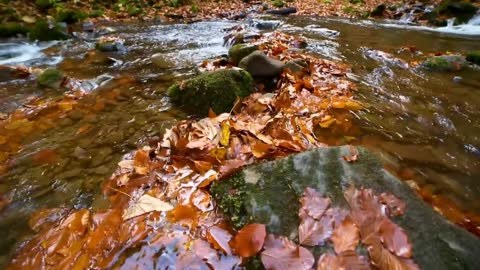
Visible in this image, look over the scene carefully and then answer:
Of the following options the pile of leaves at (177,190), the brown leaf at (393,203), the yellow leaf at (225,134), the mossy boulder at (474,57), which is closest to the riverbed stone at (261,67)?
the pile of leaves at (177,190)

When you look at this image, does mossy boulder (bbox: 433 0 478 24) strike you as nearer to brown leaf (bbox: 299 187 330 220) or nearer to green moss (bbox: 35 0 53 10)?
brown leaf (bbox: 299 187 330 220)

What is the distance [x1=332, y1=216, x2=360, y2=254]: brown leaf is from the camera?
5.80 feet

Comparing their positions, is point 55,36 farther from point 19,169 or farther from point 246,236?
point 246,236

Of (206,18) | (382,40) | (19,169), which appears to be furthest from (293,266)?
(206,18)

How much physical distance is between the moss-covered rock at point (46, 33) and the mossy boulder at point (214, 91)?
5.53m

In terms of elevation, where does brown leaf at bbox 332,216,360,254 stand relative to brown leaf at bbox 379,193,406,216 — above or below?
below

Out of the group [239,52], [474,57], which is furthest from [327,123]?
[474,57]

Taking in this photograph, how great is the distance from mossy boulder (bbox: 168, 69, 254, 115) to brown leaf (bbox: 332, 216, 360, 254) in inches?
94.8

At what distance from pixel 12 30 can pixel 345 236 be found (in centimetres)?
971

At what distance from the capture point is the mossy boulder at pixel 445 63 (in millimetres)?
5594

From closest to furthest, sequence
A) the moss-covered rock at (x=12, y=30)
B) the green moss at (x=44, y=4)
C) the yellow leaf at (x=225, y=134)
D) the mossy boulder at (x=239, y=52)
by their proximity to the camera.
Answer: the yellow leaf at (x=225, y=134) → the mossy boulder at (x=239, y=52) → the moss-covered rock at (x=12, y=30) → the green moss at (x=44, y=4)

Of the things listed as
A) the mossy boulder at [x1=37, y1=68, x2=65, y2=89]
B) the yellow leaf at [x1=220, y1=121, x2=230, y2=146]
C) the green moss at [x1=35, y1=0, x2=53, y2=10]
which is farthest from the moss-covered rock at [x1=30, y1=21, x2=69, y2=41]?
the yellow leaf at [x1=220, y1=121, x2=230, y2=146]

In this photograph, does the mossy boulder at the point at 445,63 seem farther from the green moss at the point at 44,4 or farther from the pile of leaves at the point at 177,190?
the green moss at the point at 44,4

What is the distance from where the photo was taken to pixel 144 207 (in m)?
2.35
